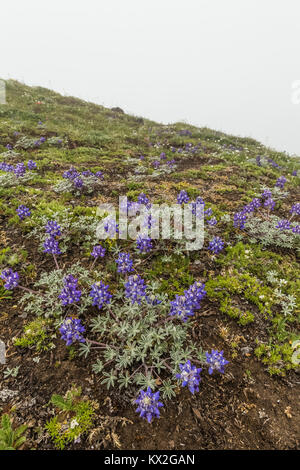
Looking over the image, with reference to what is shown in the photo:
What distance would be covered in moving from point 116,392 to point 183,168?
9.31 meters

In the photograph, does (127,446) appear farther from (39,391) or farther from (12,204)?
(12,204)

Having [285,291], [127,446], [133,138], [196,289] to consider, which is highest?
[133,138]

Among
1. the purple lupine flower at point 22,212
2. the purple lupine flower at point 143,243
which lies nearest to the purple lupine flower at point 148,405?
the purple lupine flower at point 143,243

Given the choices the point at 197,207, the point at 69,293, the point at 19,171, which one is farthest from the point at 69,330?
the point at 19,171

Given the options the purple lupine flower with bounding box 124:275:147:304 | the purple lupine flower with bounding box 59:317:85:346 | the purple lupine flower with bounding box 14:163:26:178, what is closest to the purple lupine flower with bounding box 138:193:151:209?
the purple lupine flower with bounding box 124:275:147:304

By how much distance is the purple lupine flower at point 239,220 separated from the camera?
238 inches

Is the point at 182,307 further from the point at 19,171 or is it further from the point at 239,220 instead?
the point at 19,171

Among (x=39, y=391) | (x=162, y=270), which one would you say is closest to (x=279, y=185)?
(x=162, y=270)


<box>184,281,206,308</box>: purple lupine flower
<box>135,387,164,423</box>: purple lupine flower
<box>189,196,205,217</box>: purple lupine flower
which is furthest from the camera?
<box>189,196,205,217</box>: purple lupine flower

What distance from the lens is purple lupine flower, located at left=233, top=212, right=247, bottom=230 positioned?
6.03 meters

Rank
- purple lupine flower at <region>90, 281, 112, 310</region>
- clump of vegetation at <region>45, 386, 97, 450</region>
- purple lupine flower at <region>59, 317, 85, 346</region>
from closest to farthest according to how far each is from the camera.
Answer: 1. clump of vegetation at <region>45, 386, 97, 450</region>
2. purple lupine flower at <region>59, 317, 85, 346</region>
3. purple lupine flower at <region>90, 281, 112, 310</region>

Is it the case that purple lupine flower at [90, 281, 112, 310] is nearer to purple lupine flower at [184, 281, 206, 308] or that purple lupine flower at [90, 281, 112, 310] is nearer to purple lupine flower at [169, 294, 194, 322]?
purple lupine flower at [169, 294, 194, 322]

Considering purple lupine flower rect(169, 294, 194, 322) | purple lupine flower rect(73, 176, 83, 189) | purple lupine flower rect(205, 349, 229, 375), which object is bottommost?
purple lupine flower rect(205, 349, 229, 375)

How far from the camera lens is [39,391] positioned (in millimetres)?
3188
